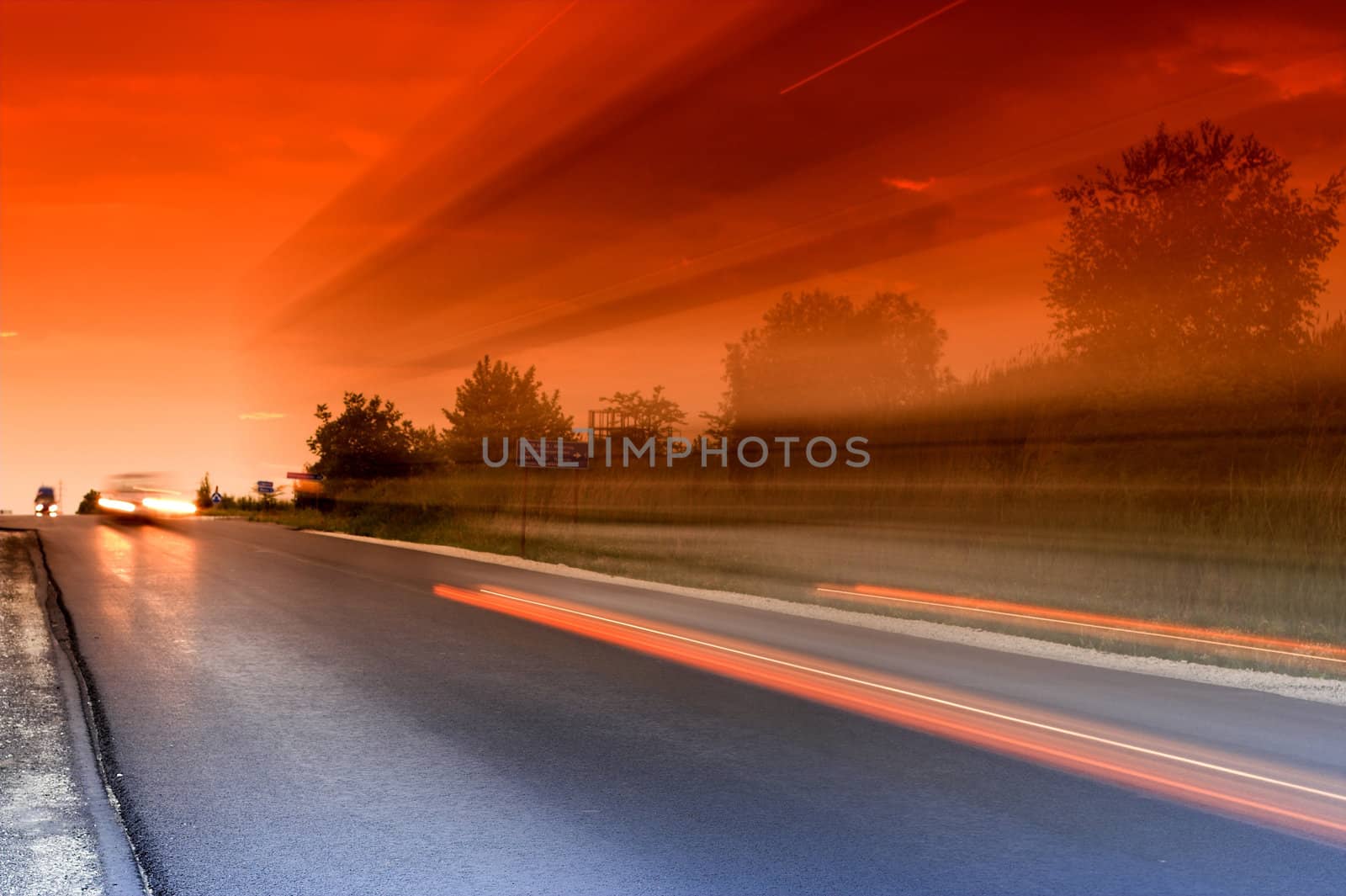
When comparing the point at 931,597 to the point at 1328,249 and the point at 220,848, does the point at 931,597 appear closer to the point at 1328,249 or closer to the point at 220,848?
the point at 1328,249

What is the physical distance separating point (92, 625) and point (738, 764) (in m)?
9.72

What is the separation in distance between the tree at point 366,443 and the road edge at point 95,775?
134 feet

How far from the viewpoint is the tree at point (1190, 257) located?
2430 centimetres

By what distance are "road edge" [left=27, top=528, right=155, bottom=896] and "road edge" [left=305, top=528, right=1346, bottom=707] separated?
9363mm

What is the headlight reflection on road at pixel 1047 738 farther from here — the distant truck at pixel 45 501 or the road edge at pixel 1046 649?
the distant truck at pixel 45 501

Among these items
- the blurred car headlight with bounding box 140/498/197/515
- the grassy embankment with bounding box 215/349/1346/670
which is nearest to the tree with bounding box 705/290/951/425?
the grassy embankment with bounding box 215/349/1346/670

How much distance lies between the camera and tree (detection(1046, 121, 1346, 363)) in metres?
24.3

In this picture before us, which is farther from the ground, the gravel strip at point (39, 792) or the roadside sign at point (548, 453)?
the roadside sign at point (548, 453)

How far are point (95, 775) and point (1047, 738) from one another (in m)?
6.18

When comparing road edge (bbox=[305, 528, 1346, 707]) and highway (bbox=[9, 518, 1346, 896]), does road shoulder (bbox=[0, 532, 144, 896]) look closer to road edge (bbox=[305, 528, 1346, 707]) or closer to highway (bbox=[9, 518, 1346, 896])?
highway (bbox=[9, 518, 1346, 896])

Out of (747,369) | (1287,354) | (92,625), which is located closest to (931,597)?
(1287,354)

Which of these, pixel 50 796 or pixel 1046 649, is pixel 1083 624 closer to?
pixel 1046 649

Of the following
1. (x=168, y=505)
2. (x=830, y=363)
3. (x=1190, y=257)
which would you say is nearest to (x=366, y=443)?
(x=168, y=505)

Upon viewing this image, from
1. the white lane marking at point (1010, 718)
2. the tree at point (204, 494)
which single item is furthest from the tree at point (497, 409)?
the white lane marking at point (1010, 718)
